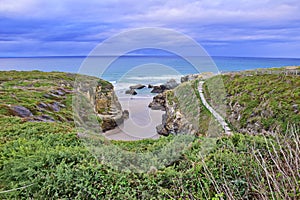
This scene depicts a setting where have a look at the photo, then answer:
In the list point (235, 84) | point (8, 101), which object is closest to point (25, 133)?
point (8, 101)

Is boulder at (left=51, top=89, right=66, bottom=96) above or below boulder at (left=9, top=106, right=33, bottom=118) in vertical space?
above

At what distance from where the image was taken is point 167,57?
22.8 feet

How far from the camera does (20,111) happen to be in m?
11.6

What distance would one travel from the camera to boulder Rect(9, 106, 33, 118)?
11341 millimetres

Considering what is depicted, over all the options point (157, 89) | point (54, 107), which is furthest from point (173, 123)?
point (157, 89)

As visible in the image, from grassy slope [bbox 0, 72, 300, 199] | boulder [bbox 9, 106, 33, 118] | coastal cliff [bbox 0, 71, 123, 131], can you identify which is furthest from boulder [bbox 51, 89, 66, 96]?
grassy slope [bbox 0, 72, 300, 199]

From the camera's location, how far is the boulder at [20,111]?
37.2ft

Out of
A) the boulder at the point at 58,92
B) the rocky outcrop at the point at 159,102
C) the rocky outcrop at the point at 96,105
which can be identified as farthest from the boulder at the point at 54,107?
the rocky outcrop at the point at 159,102

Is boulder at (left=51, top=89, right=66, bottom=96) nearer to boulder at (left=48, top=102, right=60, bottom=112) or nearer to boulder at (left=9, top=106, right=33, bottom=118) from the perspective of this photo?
boulder at (left=48, top=102, right=60, bottom=112)

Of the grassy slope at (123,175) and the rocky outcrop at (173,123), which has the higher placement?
the grassy slope at (123,175)

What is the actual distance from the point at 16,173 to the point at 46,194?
729 mm

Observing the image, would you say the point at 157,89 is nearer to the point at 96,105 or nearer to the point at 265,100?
the point at 96,105

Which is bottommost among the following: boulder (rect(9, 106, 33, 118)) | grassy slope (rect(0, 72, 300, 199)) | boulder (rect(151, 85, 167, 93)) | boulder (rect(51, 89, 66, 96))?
grassy slope (rect(0, 72, 300, 199))

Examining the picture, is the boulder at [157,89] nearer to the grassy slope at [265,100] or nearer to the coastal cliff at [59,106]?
the grassy slope at [265,100]
